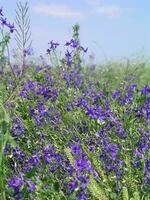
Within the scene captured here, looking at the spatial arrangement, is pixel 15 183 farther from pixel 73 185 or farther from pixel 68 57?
pixel 68 57

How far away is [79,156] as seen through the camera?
8.20 ft

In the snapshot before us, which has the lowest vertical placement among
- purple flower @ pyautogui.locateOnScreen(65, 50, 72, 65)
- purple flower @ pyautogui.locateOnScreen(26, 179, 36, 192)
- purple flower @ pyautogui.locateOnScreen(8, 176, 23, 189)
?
purple flower @ pyautogui.locateOnScreen(26, 179, 36, 192)

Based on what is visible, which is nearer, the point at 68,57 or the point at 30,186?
the point at 30,186

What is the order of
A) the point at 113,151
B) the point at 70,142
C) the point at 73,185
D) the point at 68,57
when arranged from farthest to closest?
the point at 68,57 < the point at 70,142 < the point at 113,151 < the point at 73,185

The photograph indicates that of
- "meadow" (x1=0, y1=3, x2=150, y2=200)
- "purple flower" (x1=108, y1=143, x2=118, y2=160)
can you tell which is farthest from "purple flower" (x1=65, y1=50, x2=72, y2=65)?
"purple flower" (x1=108, y1=143, x2=118, y2=160)

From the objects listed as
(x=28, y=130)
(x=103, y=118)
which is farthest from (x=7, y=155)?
(x=103, y=118)

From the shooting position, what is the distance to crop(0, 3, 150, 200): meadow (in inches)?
89.2

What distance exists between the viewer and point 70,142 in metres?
3.11

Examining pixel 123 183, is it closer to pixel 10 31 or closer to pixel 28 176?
pixel 28 176

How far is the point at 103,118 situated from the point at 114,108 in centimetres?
52

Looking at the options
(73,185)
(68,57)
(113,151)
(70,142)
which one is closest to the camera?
(73,185)

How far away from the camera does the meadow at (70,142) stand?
7.43ft

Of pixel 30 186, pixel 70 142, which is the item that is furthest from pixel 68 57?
pixel 30 186

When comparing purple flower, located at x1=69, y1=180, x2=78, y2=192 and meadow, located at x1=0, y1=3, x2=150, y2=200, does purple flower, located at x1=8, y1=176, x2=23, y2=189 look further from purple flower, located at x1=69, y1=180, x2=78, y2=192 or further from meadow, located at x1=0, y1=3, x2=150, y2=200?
purple flower, located at x1=69, y1=180, x2=78, y2=192
